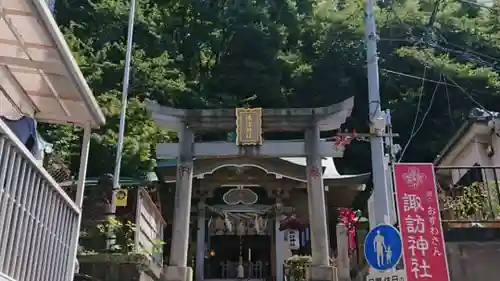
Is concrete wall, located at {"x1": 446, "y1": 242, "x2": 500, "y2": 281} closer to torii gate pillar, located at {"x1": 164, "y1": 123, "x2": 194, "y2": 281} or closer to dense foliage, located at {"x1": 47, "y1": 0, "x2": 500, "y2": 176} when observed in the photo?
torii gate pillar, located at {"x1": 164, "y1": 123, "x2": 194, "y2": 281}

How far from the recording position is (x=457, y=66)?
2611 centimetres

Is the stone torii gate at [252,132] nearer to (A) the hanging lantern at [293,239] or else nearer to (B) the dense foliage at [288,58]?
(A) the hanging lantern at [293,239]

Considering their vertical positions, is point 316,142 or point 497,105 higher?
point 497,105

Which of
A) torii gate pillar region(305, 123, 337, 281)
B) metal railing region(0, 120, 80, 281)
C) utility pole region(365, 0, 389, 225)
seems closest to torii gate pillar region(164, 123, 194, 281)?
torii gate pillar region(305, 123, 337, 281)

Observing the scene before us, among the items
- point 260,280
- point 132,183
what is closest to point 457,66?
point 260,280

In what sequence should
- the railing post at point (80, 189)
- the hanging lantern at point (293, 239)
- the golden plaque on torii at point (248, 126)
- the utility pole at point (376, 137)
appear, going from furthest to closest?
1. the hanging lantern at point (293, 239)
2. the golden plaque on torii at point (248, 126)
3. the utility pole at point (376, 137)
4. the railing post at point (80, 189)

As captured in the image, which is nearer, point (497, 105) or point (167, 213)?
point (167, 213)

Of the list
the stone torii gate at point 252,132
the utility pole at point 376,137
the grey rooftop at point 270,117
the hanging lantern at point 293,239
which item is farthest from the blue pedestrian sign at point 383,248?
the hanging lantern at point 293,239

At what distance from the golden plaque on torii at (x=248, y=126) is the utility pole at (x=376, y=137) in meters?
4.59

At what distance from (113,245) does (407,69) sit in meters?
21.2

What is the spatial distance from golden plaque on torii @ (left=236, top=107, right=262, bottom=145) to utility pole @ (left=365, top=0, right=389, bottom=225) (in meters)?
4.59

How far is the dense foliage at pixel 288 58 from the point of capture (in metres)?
25.6

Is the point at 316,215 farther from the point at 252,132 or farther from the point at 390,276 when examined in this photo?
the point at 390,276

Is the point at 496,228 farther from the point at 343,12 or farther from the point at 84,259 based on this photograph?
the point at 343,12
